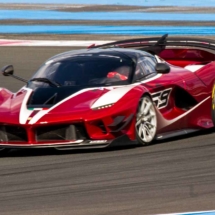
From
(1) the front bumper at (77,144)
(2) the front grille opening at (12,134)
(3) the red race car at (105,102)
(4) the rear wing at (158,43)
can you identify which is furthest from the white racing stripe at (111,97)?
(4) the rear wing at (158,43)

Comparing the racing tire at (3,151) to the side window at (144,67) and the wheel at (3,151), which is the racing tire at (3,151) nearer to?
the wheel at (3,151)

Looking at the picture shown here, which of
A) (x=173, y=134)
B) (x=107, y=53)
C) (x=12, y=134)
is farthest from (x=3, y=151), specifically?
(x=173, y=134)

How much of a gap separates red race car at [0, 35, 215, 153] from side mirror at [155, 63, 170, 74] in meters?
0.01

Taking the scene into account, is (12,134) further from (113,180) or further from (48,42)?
(48,42)

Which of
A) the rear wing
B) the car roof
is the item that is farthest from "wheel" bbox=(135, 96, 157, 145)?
the rear wing

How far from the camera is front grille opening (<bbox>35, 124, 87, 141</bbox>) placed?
8555 mm

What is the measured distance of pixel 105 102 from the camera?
28.7 ft

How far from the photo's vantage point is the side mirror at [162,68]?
9.83m

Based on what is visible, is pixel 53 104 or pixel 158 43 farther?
pixel 158 43

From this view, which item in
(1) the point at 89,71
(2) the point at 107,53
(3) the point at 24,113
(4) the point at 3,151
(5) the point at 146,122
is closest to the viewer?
(3) the point at 24,113

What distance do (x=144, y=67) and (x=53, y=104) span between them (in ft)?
5.04

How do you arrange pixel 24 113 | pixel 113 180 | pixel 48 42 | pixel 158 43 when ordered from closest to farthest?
1. pixel 113 180
2. pixel 24 113
3. pixel 158 43
4. pixel 48 42

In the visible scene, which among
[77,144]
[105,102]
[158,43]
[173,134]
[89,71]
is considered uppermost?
[89,71]

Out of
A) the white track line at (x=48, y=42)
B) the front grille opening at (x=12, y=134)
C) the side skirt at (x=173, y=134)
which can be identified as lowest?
the white track line at (x=48, y=42)
